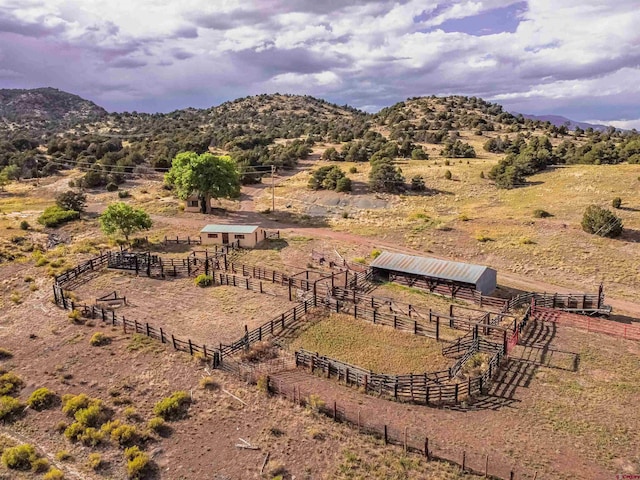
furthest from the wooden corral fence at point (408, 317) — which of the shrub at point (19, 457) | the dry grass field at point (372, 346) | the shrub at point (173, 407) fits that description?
the shrub at point (19, 457)

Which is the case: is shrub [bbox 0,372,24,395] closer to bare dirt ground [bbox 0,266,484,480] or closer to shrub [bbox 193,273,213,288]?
bare dirt ground [bbox 0,266,484,480]

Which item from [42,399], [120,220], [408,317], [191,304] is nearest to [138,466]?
[42,399]

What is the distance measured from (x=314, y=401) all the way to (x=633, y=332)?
2082 centimetres

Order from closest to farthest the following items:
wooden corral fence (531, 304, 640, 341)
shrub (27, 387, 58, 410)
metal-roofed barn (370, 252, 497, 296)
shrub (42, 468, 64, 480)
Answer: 1. shrub (42, 468, 64, 480)
2. shrub (27, 387, 58, 410)
3. wooden corral fence (531, 304, 640, 341)
4. metal-roofed barn (370, 252, 497, 296)

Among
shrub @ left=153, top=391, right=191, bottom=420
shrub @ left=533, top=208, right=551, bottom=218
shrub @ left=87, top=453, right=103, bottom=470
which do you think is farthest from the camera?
shrub @ left=533, top=208, right=551, bottom=218

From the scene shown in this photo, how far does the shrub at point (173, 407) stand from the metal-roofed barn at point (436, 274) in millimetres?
20115

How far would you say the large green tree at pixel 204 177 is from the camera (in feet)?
193

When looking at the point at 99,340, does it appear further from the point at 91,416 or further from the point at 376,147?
the point at 376,147

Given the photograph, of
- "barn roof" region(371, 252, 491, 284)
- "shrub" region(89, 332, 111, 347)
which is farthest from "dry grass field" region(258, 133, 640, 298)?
"shrub" region(89, 332, 111, 347)

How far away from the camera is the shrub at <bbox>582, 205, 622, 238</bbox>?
4378 centimetres

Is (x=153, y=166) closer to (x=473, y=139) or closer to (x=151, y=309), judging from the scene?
(x=151, y=309)

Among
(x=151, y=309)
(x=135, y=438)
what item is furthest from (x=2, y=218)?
(x=135, y=438)

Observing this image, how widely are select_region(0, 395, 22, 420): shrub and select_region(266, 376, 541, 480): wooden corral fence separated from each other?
38.0ft

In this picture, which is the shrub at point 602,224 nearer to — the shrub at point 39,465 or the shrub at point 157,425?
the shrub at point 157,425
